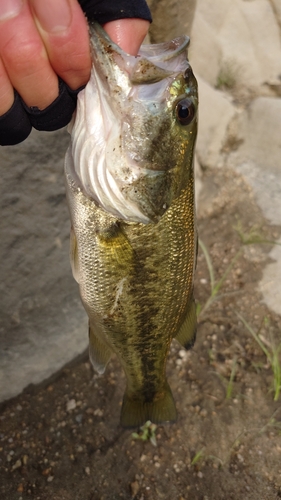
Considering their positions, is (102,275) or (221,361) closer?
(102,275)

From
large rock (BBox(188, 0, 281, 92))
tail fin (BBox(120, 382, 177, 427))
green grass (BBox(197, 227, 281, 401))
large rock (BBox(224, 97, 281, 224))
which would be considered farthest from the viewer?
large rock (BBox(188, 0, 281, 92))

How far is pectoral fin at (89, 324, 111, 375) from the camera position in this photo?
4.65ft

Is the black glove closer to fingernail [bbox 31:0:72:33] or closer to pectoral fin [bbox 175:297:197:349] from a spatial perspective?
fingernail [bbox 31:0:72:33]

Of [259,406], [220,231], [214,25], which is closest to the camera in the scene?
[259,406]

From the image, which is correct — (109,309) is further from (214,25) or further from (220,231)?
(214,25)

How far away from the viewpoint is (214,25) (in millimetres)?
4746

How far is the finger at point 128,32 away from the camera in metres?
0.95

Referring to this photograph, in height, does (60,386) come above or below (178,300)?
below

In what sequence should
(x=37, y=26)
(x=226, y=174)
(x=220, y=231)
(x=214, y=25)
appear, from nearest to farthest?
1. (x=37, y=26)
2. (x=220, y=231)
3. (x=226, y=174)
4. (x=214, y=25)

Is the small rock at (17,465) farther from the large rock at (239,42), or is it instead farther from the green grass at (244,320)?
the large rock at (239,42)

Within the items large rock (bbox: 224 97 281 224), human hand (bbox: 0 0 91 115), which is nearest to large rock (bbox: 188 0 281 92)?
large rock (bbox: 224 97 281 224)

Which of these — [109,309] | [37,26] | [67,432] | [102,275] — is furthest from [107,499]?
[37,26]

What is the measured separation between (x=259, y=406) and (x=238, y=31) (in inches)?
171

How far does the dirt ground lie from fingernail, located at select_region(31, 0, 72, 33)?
175 cm
